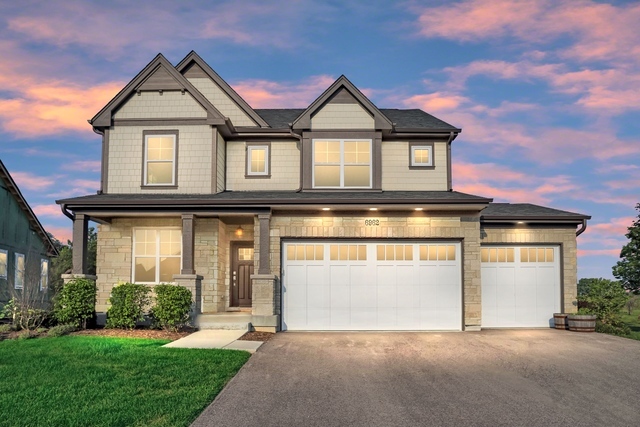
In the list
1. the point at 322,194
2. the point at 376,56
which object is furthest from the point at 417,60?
the point at 322,194

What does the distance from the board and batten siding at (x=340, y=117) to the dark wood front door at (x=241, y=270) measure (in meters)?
4.66

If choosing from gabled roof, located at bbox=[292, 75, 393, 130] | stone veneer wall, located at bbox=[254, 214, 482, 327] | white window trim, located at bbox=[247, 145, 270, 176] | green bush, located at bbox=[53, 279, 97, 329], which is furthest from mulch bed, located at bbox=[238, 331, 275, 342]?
gabled roof, located at bbox=[292, 75, 393, 130]

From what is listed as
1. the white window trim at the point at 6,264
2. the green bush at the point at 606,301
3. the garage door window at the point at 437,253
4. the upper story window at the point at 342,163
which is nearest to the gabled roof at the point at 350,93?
the upper story window at the point at 342,163

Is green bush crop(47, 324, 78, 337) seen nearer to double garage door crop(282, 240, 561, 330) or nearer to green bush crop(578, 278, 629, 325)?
double garage door crop(282, 240, 561, 330)

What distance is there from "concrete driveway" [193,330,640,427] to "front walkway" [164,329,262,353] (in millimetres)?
478

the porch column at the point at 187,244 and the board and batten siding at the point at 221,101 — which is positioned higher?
the board and batten siding at the point at 221,101

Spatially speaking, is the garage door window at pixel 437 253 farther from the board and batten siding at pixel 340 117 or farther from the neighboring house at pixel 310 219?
the board and batten siding at pixel 340 117

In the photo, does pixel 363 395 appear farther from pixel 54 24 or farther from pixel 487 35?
pixel 54 24

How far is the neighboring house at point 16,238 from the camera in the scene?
2545cm

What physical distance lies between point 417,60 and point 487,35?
2.40 m

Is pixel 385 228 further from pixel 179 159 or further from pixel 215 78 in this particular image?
pixel 215 78

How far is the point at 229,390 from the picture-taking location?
27.7 feet

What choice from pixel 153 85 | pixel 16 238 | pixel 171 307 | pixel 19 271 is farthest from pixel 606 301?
pixel 16 238

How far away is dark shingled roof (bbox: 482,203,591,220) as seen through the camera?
16922 millimetres
